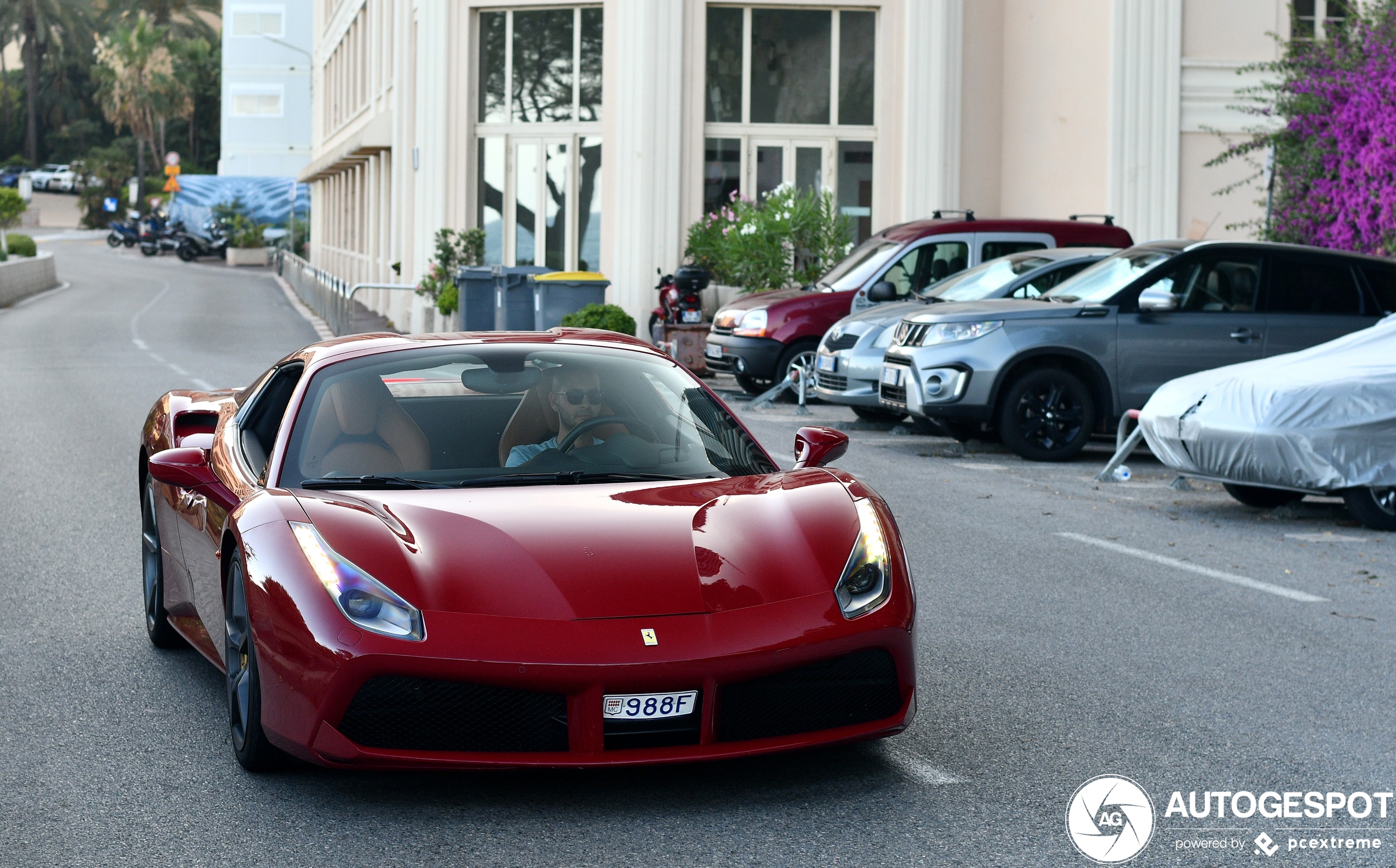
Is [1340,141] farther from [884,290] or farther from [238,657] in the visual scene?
[238,657]

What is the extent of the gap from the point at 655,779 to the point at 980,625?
2695 mm

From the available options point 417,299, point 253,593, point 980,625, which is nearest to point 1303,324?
point 980,625

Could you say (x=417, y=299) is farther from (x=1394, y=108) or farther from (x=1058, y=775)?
(x=1058, y=775)

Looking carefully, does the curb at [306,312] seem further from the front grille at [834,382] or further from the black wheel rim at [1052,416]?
the black wheel rim at [1052,416]

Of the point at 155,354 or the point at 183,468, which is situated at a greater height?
the point at 155,354

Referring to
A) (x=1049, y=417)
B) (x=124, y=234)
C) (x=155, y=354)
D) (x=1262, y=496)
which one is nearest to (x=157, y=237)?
(x=124, y=234)

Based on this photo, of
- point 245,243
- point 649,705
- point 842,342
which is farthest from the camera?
point 245,243

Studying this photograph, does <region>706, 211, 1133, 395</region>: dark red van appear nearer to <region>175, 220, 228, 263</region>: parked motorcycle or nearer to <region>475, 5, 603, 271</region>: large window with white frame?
<region>475, 5, 603, 271</region>: large window with white frame

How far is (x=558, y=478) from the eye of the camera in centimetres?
517

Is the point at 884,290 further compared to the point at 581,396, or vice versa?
the point at 884,290

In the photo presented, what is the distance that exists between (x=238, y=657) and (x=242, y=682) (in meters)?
0.10

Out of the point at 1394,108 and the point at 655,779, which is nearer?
the point at 655,779

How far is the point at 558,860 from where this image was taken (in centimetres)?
402

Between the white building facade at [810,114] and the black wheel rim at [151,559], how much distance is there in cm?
2092
